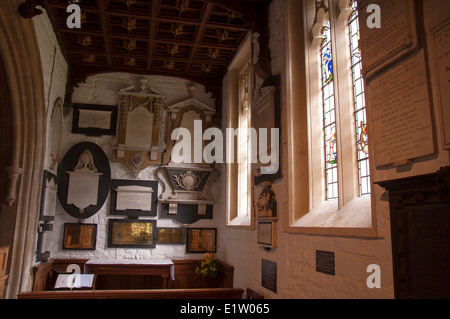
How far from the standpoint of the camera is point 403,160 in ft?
8.04

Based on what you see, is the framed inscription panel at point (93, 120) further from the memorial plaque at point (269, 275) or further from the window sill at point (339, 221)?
the window sill at point (339, 221)

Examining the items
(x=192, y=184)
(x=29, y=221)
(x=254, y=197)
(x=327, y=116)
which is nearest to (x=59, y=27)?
(x=29, y=221)

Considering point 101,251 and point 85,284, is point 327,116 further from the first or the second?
point 101,251

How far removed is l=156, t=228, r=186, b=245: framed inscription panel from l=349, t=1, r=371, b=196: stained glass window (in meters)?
4.88

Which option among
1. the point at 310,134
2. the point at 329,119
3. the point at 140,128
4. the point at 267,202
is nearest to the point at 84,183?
the point at 140,128

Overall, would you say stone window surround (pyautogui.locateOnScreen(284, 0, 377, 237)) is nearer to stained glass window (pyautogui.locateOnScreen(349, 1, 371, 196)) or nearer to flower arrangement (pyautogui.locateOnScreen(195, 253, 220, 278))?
stained glass window (pyautogui.locateOnScreen(349, 1, 371, 196))

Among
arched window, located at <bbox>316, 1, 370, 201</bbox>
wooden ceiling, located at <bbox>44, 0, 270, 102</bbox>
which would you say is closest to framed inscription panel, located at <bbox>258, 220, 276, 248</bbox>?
arched window, located at <bbox>316, 1, 370, 201</bbox>

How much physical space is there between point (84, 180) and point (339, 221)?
18.3 ft

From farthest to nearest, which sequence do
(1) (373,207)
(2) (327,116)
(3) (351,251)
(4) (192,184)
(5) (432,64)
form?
1. (4) (192,184)
2. (2) (327,116)
3. (3) (351,251)
4. (1) (373,207)
5. (5) (432,64)

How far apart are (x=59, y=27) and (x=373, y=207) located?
19.1 feet

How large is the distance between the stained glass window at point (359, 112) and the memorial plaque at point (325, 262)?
2.10 ft

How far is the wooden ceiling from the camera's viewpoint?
18.9 ft

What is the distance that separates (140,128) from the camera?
26.1 ft

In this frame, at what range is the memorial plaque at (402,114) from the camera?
2322mm
